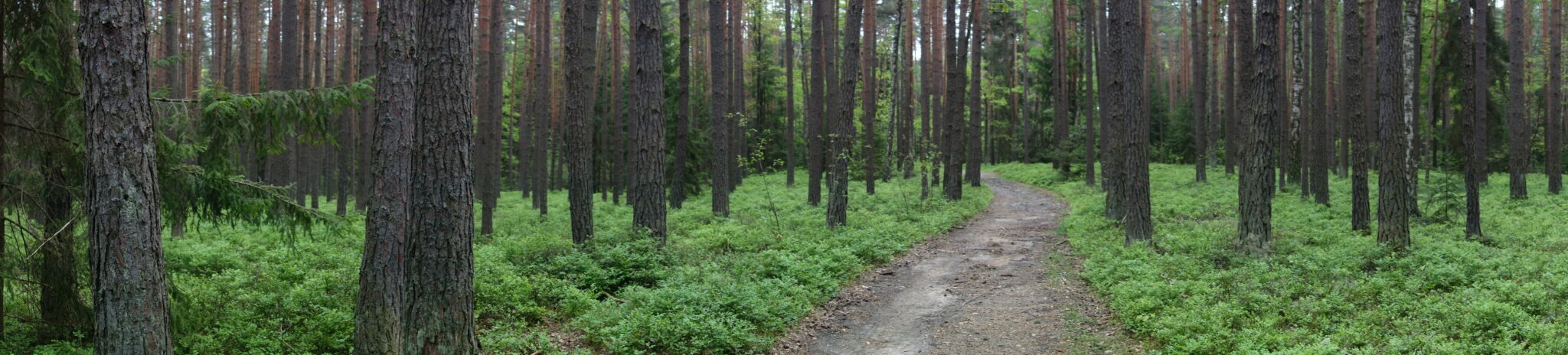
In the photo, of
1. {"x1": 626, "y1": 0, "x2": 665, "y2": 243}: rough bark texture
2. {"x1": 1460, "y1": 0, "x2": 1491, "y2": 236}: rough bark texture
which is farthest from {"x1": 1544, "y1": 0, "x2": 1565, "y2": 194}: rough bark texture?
{"x1": 626, "y1": 0, "x2": 665, "y2": 243}: rough bark texture

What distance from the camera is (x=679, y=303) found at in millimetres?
8406

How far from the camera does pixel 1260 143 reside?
11.6 m

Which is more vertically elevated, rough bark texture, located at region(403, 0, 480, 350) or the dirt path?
rough bark texture, located at region(403, 0, 480, 350)

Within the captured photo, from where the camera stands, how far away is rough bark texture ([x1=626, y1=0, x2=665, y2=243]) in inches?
472

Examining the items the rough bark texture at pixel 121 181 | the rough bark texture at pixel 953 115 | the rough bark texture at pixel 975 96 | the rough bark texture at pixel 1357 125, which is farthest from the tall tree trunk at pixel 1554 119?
the rough bark texture at pixel 121 181

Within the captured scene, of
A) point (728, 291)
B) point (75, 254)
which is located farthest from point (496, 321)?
point (75, 254)

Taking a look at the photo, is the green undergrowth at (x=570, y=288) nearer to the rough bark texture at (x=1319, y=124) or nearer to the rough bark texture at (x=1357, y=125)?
the rough bark texture at (x=1357, y=125)

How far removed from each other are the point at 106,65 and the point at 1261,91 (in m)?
12.6

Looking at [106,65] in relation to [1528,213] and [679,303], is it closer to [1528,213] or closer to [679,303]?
[679,303]

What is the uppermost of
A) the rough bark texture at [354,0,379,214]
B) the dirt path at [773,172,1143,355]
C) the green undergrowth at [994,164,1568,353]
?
the rough bark texture at [354,0,379,214]

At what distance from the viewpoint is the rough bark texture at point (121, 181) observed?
4871 millimetres

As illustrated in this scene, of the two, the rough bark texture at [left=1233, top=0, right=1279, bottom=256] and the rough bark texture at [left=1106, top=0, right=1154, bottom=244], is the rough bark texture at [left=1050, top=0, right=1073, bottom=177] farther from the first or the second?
the rough bark texture at [left=1233, top=0, right=1279, bottom=256]

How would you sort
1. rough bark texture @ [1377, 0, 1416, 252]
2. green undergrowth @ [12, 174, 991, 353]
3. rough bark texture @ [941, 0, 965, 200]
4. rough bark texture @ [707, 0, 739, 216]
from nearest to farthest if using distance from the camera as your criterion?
green undergrowth @ [12, 174, 991, 353] < rough bark texture @ [1377, 0, 1416, 252] < rough bark texture @ [707, 0, 739, 216] < rough bark texture @ [941, 0, 965, 200]

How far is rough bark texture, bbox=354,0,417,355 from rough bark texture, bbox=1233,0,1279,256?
10.6 metres
